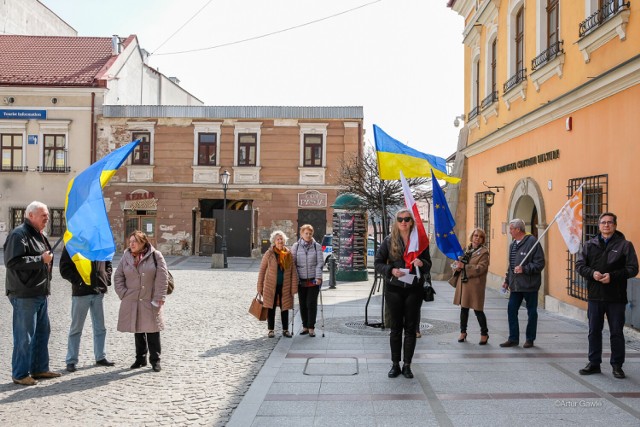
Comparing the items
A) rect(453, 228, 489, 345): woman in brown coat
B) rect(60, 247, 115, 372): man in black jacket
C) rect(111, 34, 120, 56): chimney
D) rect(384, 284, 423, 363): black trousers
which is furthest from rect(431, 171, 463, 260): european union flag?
rect(111, 34, 120, 56): chimney

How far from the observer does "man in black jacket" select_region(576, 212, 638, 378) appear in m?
6.68

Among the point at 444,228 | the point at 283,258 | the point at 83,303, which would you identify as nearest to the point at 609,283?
the point at 444,228

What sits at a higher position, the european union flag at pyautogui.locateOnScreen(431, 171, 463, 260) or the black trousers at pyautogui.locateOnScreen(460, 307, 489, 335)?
the european union flag at pyautogui.locateOnScreen(431, 171, 463, 260)

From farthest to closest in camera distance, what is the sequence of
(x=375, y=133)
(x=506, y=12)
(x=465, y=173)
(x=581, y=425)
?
(x=465, y=173) < (x=506, y=12) < (x=375, y=133) < (x=581, y=425)

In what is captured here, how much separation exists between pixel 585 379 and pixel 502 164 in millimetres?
9883

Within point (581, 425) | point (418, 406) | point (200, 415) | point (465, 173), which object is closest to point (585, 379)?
point (581, 425)

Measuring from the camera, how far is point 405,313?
6887 millimetres

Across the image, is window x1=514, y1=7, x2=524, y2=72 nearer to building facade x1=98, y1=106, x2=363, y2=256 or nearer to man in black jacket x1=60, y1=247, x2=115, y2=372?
man in black jacket x1=60, y1=247, x2=115, y2=372

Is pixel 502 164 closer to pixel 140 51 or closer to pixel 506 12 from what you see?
pixel 506 12

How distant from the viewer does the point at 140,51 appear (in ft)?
119

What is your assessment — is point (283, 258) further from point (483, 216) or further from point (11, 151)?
point (11, 151)

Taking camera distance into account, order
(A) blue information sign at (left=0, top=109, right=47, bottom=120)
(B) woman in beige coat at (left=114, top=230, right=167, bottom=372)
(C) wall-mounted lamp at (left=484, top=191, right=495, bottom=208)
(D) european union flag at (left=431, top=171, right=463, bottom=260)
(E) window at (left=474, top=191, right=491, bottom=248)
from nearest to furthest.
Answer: (B) woman in beige coat at (left=114, top=230, right=167, bottom=372)
(D) european union flag at (left=431, top=171, right=463, bottom=260)
(C) wall-mounted lamp at (left=484, top=191, right=495, bottom=208)
(E) window at (left=474, top=191, right=491, bottom=248)
(A) blue information sign at (left=0, top=109, right=47, bottom=120)

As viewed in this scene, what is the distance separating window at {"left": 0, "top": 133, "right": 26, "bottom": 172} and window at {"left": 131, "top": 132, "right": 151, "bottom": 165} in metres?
5.35

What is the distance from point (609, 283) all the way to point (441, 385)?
6.74ft
